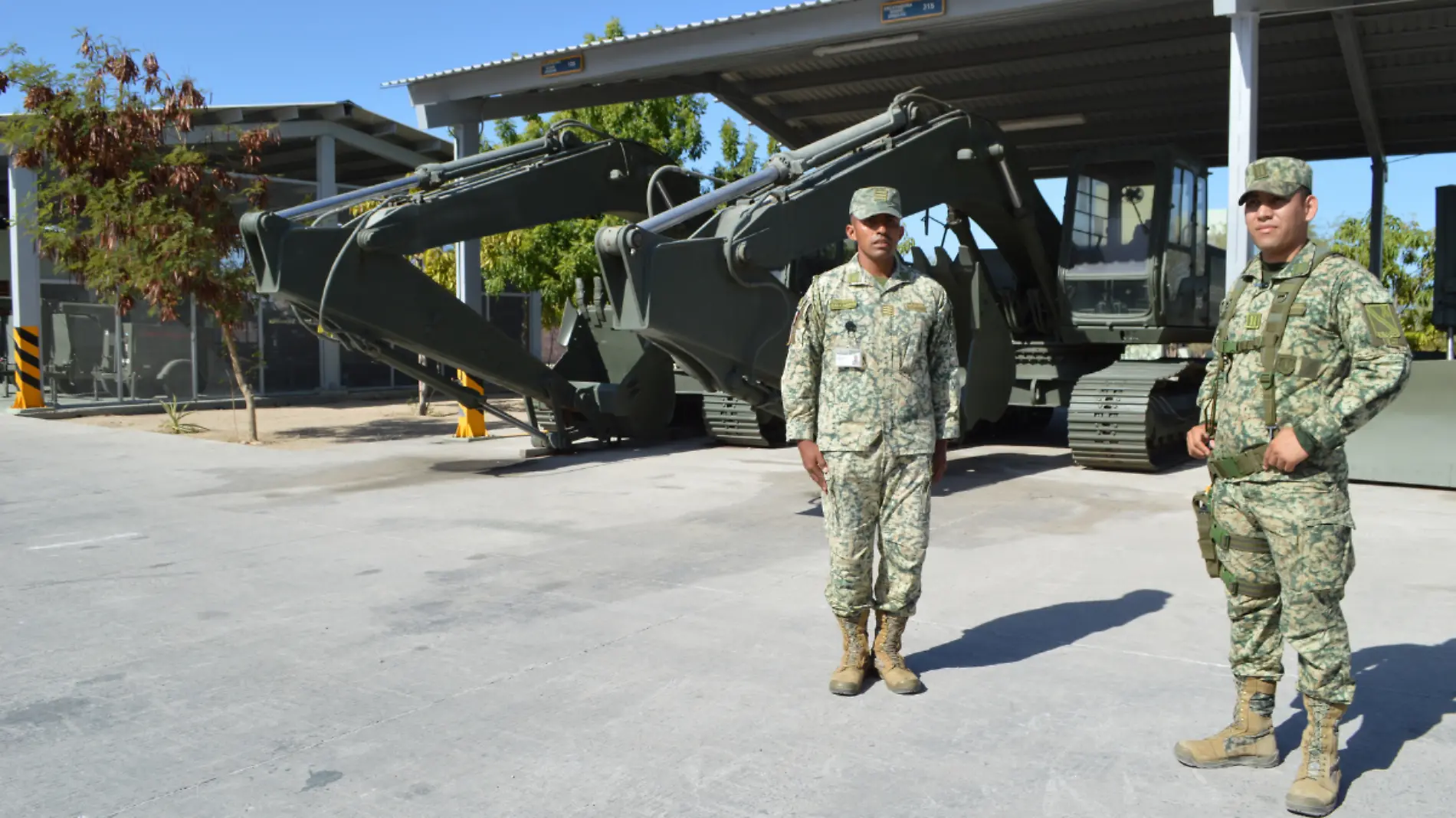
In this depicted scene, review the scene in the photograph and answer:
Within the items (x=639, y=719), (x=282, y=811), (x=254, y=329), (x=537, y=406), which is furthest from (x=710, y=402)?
(x=254, y=329)

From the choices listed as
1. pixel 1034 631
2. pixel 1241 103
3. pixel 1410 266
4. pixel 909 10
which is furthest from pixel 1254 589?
pixel 1410 266

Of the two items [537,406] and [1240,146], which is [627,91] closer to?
[537,406]

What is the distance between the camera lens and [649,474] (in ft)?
35.1

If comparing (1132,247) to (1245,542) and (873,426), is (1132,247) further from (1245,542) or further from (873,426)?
(1245,542)

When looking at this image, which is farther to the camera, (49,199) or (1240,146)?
(49,199)

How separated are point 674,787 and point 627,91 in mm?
13370

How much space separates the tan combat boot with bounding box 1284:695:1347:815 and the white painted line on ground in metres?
6.96

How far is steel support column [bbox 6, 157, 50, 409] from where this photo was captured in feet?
57.4

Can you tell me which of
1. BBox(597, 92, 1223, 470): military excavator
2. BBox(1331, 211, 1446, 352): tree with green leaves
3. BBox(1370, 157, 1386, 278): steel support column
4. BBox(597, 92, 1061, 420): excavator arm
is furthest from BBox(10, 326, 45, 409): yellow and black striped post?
BBox(1331, 211, 1446, 352): tree with green leaves

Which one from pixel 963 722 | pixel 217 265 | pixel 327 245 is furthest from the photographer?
pixel 217 265

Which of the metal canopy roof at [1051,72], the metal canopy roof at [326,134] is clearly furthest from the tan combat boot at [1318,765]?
the metal canopy roof at [326,134]

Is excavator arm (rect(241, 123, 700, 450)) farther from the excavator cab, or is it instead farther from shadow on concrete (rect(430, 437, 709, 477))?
the excavator cab

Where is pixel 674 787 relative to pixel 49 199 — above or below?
below

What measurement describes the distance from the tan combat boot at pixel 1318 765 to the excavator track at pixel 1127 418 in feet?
22.9
